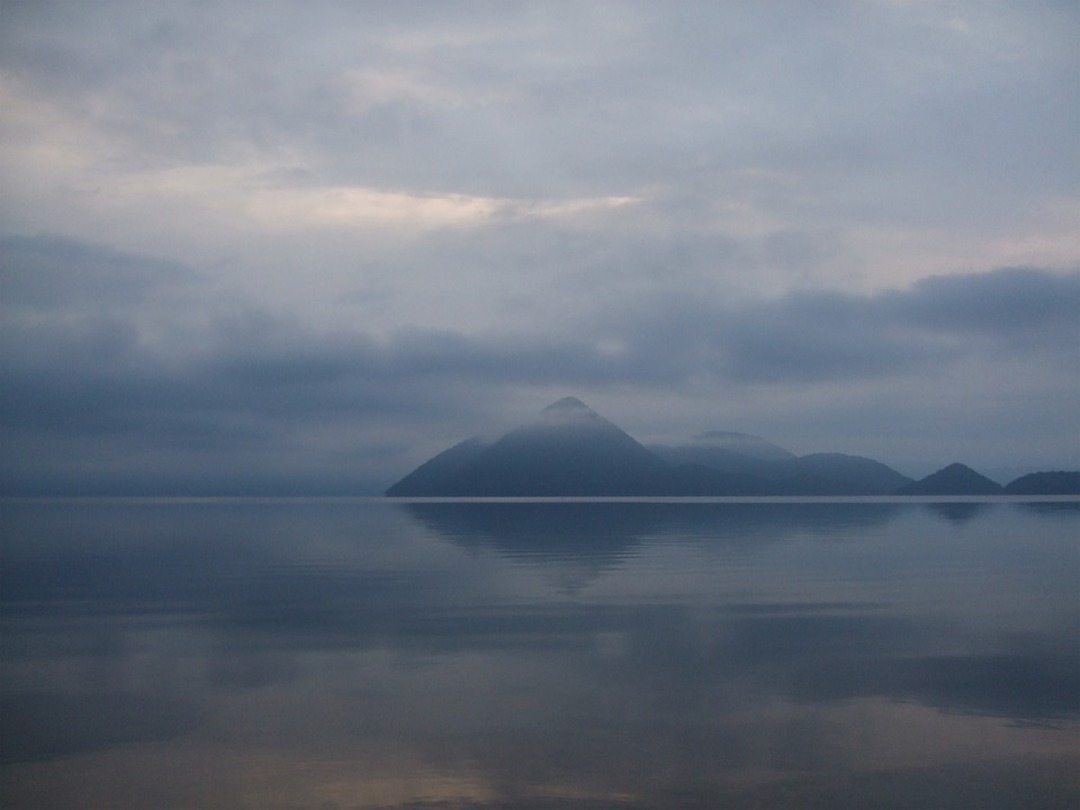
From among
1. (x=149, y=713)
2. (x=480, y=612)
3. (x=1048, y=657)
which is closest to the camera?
(x=149, y=713)

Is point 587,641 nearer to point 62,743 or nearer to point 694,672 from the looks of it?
point 694,672

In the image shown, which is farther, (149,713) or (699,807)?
(149,713)

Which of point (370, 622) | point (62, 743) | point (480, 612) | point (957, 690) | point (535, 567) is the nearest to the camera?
point (62, 743)

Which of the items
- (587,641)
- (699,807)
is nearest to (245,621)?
(587,641)

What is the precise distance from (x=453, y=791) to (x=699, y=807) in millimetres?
3066

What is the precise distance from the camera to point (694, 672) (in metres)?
19.0

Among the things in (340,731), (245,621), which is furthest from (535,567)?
(340,731)

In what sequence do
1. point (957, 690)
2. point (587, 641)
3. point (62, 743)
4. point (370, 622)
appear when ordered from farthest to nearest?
point (370, 622)
point (587, 641)
point (957, 690)
point (62, 743)

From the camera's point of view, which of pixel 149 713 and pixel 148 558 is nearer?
pixel 149 713

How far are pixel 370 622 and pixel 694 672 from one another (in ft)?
32.4

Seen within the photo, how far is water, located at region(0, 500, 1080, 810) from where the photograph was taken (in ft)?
41.7

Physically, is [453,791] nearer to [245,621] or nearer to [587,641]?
[587,641]

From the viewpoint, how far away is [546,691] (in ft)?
57.2

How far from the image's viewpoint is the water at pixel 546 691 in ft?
41.7
